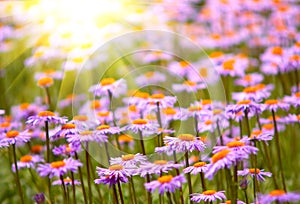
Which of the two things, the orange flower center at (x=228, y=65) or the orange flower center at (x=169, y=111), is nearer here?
the orange flower center at (x=169, y=111)

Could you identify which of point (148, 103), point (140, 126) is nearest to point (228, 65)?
point (148, 103)

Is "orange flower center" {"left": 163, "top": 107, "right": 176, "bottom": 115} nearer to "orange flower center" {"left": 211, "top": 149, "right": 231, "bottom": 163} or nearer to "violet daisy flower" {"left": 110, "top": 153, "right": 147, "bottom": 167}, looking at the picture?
"violet daisy flower" {"left": 110, "top": 153, "right": 147, "bottom": 167}

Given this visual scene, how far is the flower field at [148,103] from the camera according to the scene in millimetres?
1984

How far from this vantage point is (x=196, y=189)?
2.44 meters

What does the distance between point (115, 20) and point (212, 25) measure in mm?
1213

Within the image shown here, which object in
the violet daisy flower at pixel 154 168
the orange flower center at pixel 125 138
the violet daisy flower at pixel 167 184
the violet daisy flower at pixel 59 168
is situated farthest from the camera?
the orange flower center at pixel 125 138

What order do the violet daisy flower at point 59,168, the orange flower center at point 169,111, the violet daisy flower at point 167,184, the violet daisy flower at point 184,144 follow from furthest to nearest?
the orange flower center at point 169,111, the violet daisy flower at point 59,168, the violet daisy flower at point 184,144, the violet daisy flower at point 167,184

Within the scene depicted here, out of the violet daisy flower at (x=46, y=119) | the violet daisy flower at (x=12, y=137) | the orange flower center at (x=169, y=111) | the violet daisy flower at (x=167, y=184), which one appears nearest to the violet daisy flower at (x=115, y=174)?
the violet daisy flower at (x=167, y=184)

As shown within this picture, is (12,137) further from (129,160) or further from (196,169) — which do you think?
(196,169)

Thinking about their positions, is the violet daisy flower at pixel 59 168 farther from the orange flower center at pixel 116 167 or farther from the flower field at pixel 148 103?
the orange flower center at pixel 116 167

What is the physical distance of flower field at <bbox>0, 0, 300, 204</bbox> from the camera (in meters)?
1.98

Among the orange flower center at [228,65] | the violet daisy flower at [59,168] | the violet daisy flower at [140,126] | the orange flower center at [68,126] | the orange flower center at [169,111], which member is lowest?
the violet daisy flower at [59,168]

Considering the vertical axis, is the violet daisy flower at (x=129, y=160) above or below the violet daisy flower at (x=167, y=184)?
above

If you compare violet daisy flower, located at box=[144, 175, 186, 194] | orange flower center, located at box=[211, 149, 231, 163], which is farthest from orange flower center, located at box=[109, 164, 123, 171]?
orange flower center, located at box=[211, 149, 231, 163]
